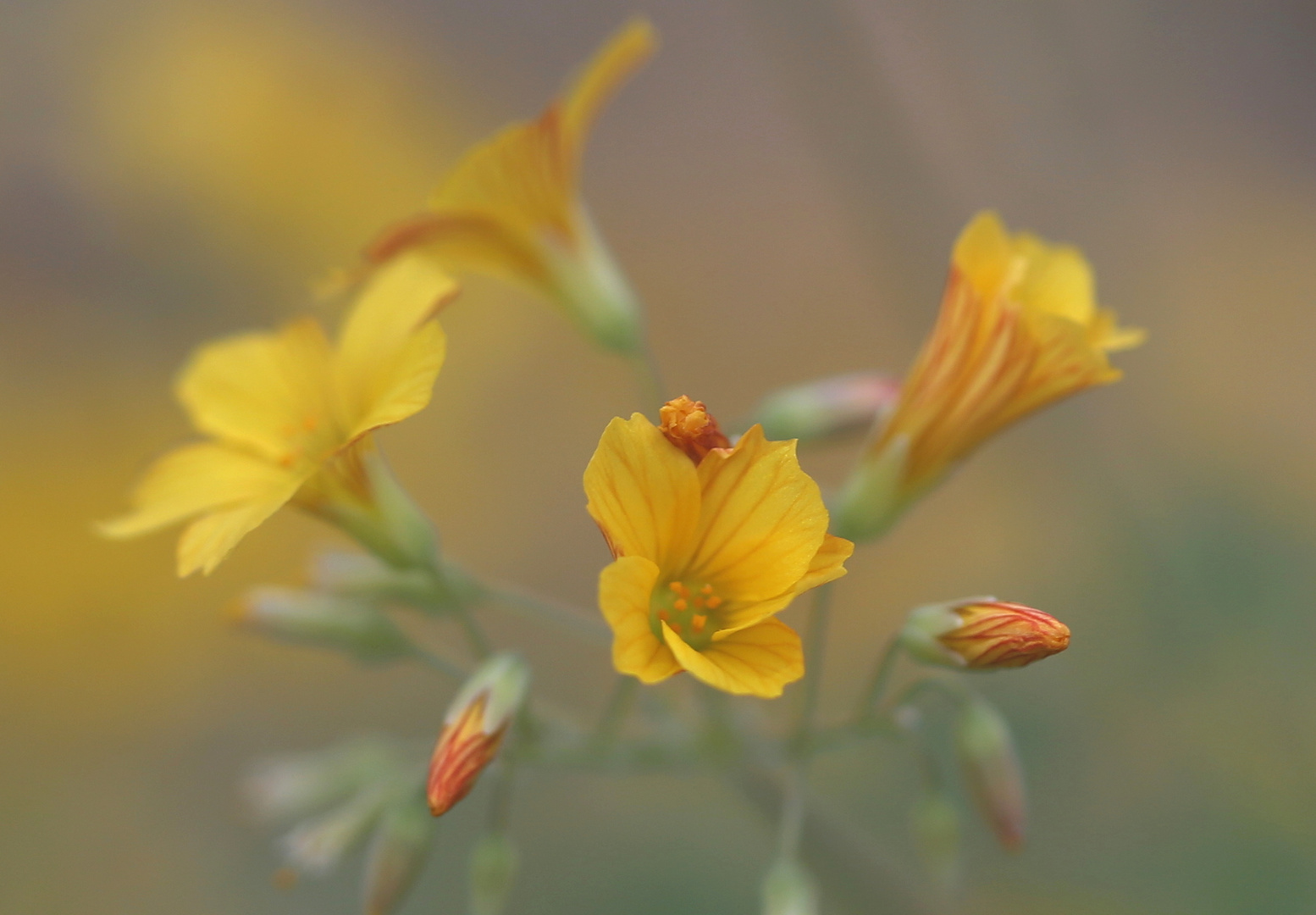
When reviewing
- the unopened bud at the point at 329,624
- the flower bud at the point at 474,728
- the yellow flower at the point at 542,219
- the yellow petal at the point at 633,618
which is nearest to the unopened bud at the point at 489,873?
the flower bud at the point at 474,728

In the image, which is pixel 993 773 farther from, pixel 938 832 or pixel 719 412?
pixel 719 412

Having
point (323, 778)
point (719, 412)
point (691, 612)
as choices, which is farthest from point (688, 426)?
point (719, 412)

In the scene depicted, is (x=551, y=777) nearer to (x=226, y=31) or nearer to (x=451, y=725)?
(x=451, y=725)

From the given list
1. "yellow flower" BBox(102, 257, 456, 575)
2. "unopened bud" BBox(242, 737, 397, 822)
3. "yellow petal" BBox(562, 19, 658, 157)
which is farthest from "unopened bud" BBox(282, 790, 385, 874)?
"yellow petal" BBox(562, 19, 658, 157)

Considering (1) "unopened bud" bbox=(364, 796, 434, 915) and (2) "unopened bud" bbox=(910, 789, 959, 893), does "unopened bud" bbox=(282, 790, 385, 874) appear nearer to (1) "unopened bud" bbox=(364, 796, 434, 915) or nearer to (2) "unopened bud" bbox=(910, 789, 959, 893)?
(1) "unopened bud" bbox=(364, 796, 434, 915)

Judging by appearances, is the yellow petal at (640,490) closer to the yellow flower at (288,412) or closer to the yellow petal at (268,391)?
the yellow flower at (288,412)

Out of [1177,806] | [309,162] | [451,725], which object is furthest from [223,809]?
[1177,806]
